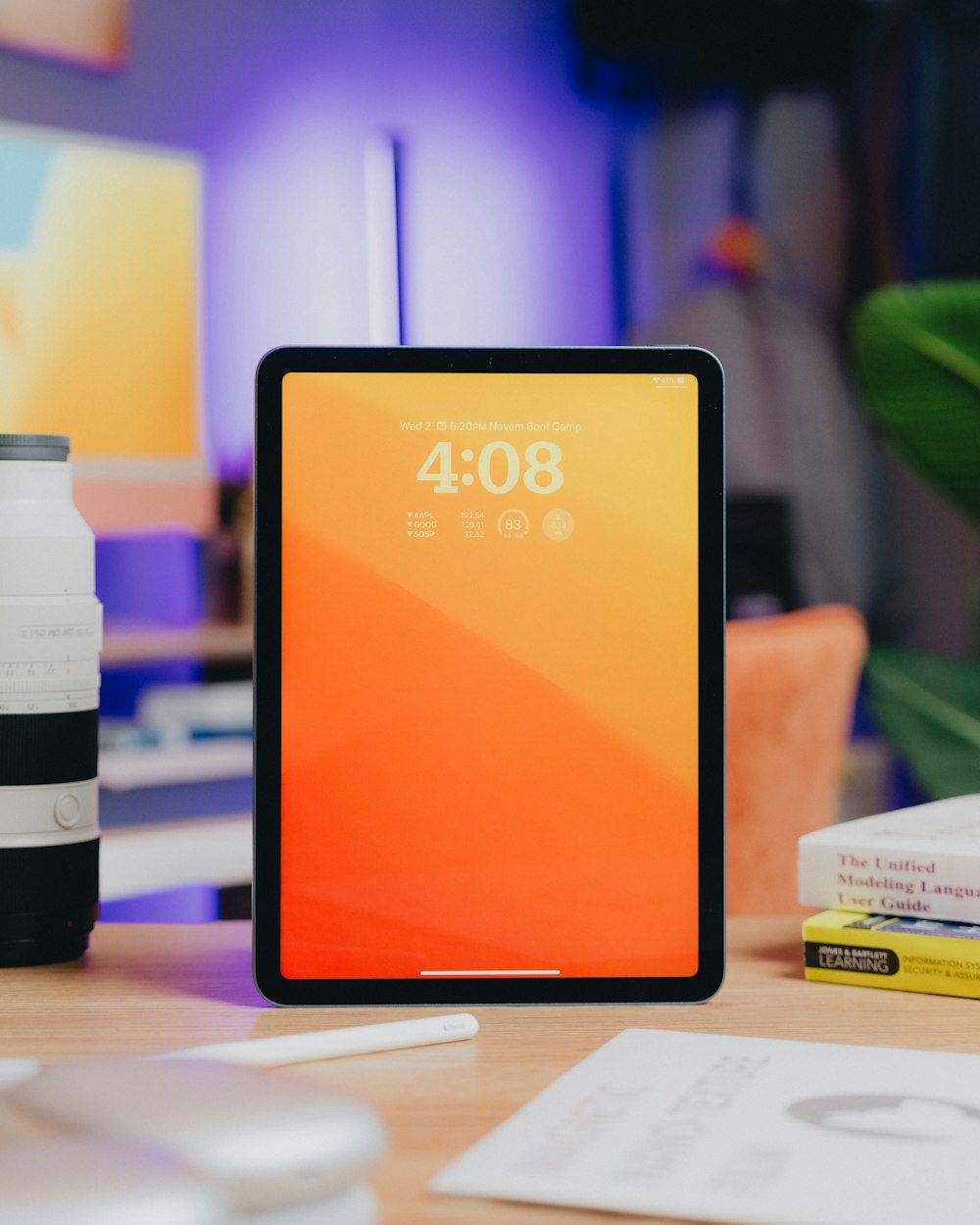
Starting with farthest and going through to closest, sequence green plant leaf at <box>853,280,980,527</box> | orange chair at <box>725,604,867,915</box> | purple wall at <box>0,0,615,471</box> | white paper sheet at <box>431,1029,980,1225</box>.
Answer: purple wall at <box>0,0,615,471</box> → green plant leaf at <box>853,280,980,527</box> → orange chair at <box>725,604,867,915</box> → white paper sheet at <box>431,1029,980,1225</box>

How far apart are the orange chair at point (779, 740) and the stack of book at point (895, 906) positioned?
2.75 ft

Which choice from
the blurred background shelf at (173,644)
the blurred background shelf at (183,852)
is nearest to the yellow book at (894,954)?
the blurred background shelf at (183,852)

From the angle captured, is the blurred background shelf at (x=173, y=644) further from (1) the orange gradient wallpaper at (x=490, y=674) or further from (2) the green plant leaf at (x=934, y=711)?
(1) the orange gradient wallpaper at (x=490, y=674)

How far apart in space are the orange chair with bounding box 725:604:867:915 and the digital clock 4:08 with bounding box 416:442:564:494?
94 cm

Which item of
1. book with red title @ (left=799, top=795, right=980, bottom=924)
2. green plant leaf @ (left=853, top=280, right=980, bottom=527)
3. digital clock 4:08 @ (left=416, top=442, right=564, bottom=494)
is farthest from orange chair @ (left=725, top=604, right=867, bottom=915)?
digital clock 4:08 @ (left=416, top=442, right=564, bottom=494)

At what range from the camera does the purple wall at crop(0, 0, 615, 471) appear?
2.96 m

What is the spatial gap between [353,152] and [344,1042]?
300 cm

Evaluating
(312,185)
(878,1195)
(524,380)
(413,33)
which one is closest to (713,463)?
(524,380)

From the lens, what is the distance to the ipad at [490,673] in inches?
24.4

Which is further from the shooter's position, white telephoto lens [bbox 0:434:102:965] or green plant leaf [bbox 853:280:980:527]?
green plant leaf [bbox 853:280:980:527]

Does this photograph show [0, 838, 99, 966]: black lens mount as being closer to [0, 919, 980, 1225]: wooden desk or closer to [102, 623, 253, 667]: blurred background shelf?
[0, 919, 980, 1225]: wooden desk

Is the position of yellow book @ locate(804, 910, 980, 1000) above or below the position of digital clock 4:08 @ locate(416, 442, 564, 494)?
below

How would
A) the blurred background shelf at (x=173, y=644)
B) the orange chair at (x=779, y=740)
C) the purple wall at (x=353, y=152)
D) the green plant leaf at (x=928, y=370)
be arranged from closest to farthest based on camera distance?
the orange chair at (x=779, y=740), the green plant leaf at (x=928, y=370), the blurred background shelf at (x=173, y=644), the purple wall at (x=353, y=152)

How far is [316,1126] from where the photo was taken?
1.13 feet
